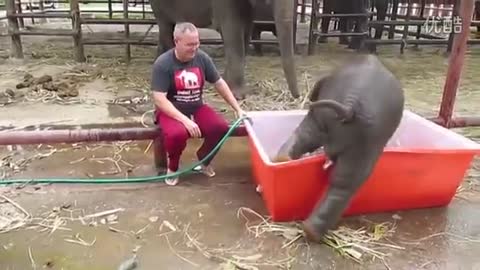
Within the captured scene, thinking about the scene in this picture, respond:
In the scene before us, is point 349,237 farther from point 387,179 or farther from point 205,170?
point 205,170

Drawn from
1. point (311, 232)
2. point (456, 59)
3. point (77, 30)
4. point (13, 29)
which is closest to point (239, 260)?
point (311, 232)

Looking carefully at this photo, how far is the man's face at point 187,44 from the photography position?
3.01 m

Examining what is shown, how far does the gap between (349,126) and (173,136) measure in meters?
1.14

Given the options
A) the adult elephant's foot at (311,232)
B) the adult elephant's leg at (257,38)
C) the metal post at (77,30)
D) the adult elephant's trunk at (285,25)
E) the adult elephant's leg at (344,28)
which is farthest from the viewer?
the adult elephant's leg at (344,28)

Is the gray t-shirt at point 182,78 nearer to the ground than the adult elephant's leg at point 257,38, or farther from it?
farther from it

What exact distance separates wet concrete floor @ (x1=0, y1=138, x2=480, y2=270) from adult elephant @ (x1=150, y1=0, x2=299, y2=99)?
1435 millimetres

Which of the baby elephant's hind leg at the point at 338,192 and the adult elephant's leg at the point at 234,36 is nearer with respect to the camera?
the baby elephant's hind leg at the point at 338,192

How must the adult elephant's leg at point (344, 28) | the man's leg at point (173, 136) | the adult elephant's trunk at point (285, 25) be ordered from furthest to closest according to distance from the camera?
1. the adult elephant's leg at point (344, 28)
2. the adult elephant's trunk at point (285, 25)
3. the man's leg at point (173, 136)

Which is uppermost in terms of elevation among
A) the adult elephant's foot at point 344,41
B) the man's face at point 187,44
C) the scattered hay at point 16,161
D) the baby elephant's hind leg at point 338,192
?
the man's face at point 187,44

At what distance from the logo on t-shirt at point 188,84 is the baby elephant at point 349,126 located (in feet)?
2.85

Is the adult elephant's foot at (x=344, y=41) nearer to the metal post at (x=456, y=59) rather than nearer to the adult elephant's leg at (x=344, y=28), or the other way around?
the adult elephant's leg at (x=344, y=28)

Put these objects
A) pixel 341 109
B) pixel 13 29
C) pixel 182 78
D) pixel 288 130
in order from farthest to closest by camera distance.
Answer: pixel 13 29
pixel 288 130
pixel 182 78
pixel 341 109

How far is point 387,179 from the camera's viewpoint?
280cm

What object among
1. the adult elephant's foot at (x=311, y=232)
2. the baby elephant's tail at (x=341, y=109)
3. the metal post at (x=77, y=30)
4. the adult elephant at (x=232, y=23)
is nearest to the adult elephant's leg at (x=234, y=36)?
the adult elephant at (x=232, y=23)
